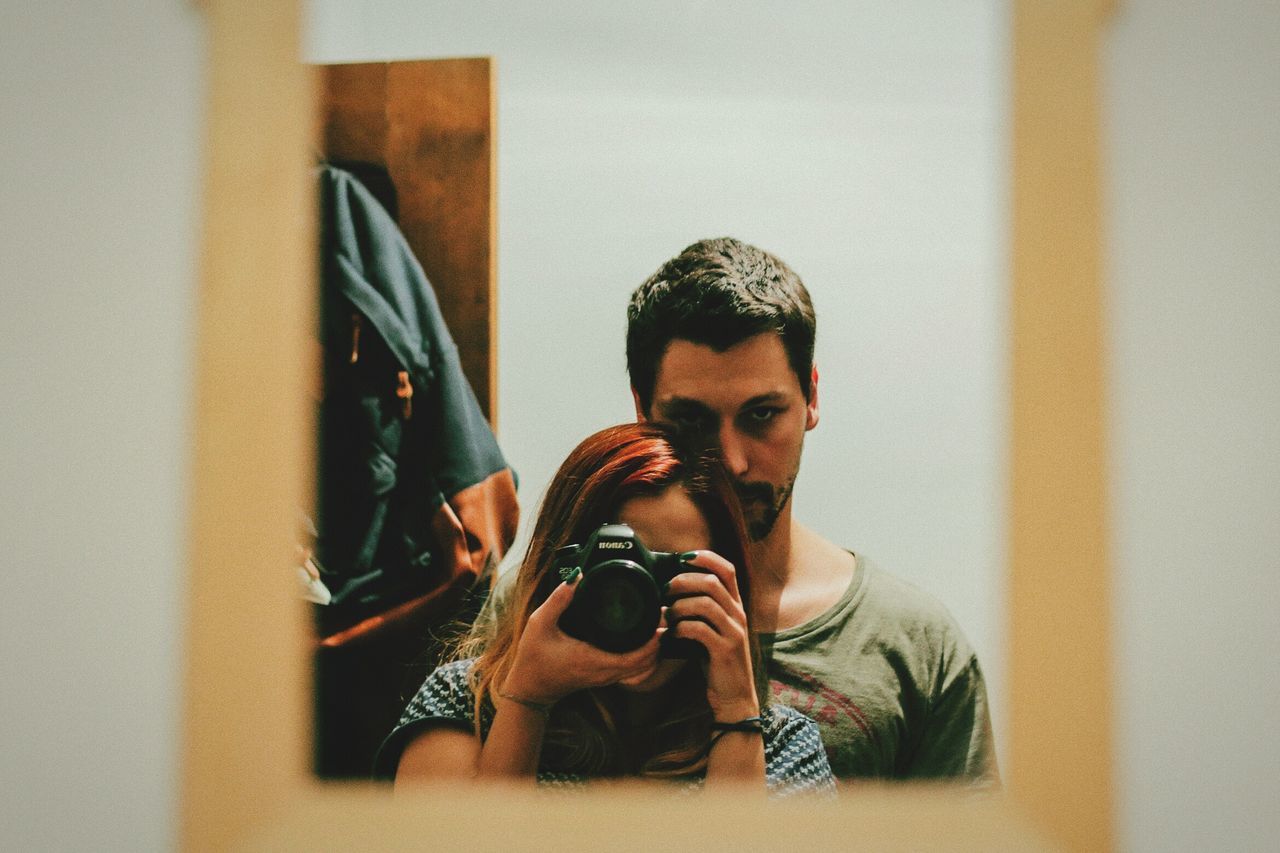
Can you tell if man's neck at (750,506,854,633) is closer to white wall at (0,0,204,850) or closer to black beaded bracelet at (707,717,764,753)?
black beaded bracelet at (707,717,764,753)

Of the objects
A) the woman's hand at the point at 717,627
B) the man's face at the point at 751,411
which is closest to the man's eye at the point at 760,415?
the man's face at the point at 751,411

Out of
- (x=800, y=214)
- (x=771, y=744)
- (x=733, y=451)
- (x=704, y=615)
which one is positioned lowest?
(x=771, y=744)

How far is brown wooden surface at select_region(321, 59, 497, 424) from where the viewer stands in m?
0.79

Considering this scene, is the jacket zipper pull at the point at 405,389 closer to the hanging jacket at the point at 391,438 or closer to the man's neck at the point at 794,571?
the hanging jacket at the point at 391,438

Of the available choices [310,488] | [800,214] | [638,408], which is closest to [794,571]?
[638,408]

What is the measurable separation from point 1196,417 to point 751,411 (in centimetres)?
36

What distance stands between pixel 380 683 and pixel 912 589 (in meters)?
0.43

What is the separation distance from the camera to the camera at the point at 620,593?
741 millimetres

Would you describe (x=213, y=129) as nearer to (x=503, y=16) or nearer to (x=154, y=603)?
(x=503, y=16)

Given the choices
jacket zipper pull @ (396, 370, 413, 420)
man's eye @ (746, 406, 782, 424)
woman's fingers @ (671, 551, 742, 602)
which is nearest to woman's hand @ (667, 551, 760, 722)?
woman's fingers @ (671, 551, 742, 602)

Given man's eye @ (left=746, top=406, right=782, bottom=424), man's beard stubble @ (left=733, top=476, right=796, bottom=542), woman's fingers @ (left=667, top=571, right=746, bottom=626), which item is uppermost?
man's eye @ (left=746, top=406, right=782, bottom=424)

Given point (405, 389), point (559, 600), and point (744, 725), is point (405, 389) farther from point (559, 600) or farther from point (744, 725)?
point (744, 725)

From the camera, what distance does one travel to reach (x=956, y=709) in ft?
2.51

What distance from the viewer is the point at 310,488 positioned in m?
0.79
